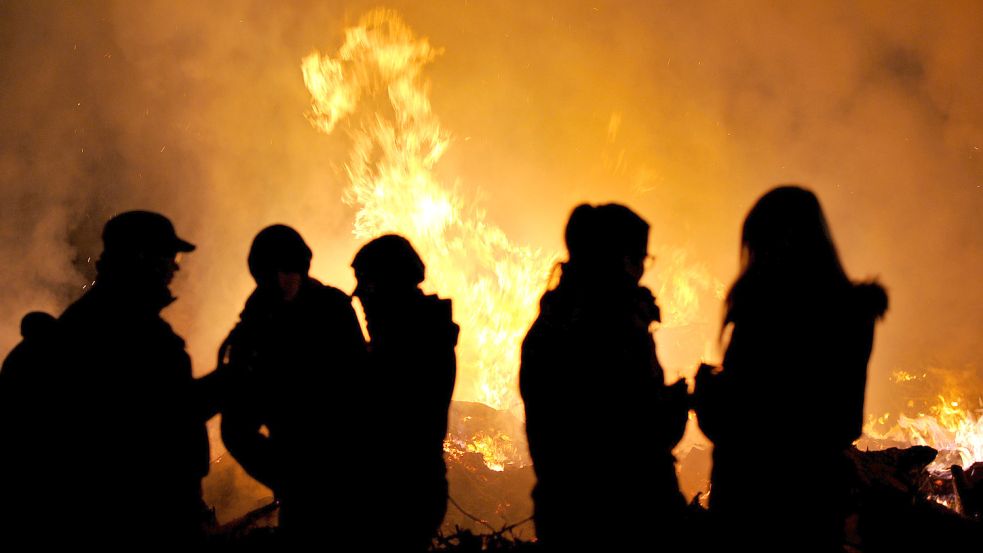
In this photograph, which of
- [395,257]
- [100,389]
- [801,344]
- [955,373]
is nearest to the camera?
[801,344]

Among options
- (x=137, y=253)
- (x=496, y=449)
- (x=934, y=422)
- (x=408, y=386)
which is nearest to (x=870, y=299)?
(x=408, y=386)

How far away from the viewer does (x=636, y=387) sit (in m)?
2.40

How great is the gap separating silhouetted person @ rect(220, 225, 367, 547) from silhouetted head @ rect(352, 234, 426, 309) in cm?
20

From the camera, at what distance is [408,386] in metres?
2.78

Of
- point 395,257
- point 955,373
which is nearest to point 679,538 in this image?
point 395,257

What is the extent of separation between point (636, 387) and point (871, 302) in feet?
3.75

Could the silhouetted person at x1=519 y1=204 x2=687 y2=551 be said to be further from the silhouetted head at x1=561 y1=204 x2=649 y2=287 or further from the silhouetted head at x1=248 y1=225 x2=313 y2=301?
the silhouetted head at x1=248 y1=225 x2=313 y2=301

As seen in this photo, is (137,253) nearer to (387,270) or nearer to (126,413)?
(126,413)

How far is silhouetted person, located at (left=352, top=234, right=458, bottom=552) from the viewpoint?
8.93 feet

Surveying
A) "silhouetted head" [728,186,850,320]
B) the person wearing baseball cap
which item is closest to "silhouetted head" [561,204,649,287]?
"silhouetted head" [728,186,850,320]

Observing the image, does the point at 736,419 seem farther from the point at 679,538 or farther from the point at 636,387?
the point at 679,538

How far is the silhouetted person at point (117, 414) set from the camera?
245 centimetres

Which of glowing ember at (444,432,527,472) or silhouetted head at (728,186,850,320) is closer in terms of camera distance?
silhouetted head at (728,186,850,320)

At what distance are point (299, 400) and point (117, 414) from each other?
93 cm
